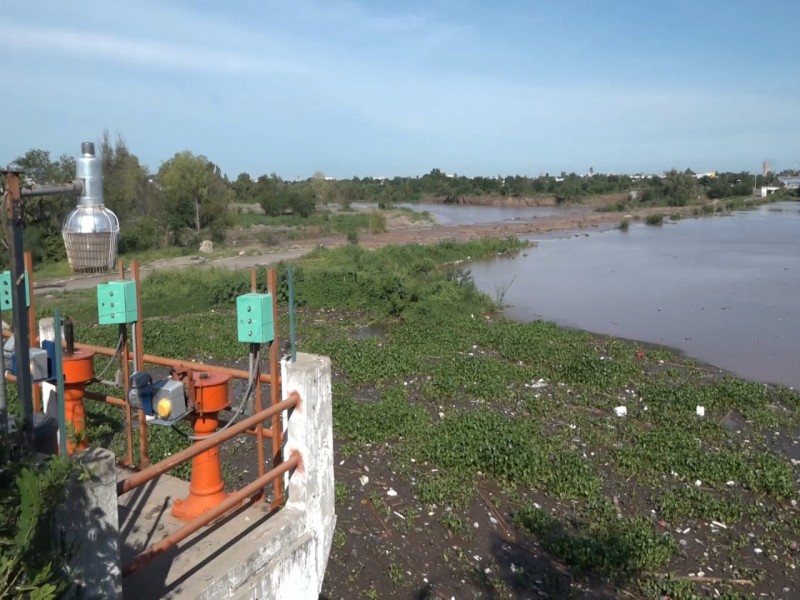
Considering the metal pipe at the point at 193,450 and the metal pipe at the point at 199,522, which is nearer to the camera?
the metal pipe at the point at 193,450

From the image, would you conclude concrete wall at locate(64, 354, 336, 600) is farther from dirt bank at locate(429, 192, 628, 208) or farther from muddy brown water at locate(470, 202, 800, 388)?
dirt bank at locate(429, 192, 628, 208)

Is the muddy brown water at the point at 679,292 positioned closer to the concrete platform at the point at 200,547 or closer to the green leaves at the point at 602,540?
the green leaves at the point at 602,540

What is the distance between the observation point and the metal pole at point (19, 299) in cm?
260

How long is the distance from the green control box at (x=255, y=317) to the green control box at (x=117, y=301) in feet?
3.23

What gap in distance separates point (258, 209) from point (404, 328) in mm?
46974

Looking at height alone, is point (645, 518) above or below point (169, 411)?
below

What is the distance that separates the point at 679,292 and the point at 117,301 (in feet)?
60.7

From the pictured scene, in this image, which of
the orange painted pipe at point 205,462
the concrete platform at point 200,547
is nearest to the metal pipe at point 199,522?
the concrete platform at point 200,547

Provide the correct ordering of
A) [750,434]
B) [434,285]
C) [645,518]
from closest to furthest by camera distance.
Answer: [645,518] → [750,434] → [434,285]

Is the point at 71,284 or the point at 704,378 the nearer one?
the point at 704,378

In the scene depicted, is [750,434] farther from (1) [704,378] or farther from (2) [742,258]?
(2) [742,258]

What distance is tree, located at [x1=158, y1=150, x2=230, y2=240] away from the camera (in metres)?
29.8

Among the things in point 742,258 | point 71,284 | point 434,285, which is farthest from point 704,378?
point 742,258

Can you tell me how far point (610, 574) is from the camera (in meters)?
5.02
